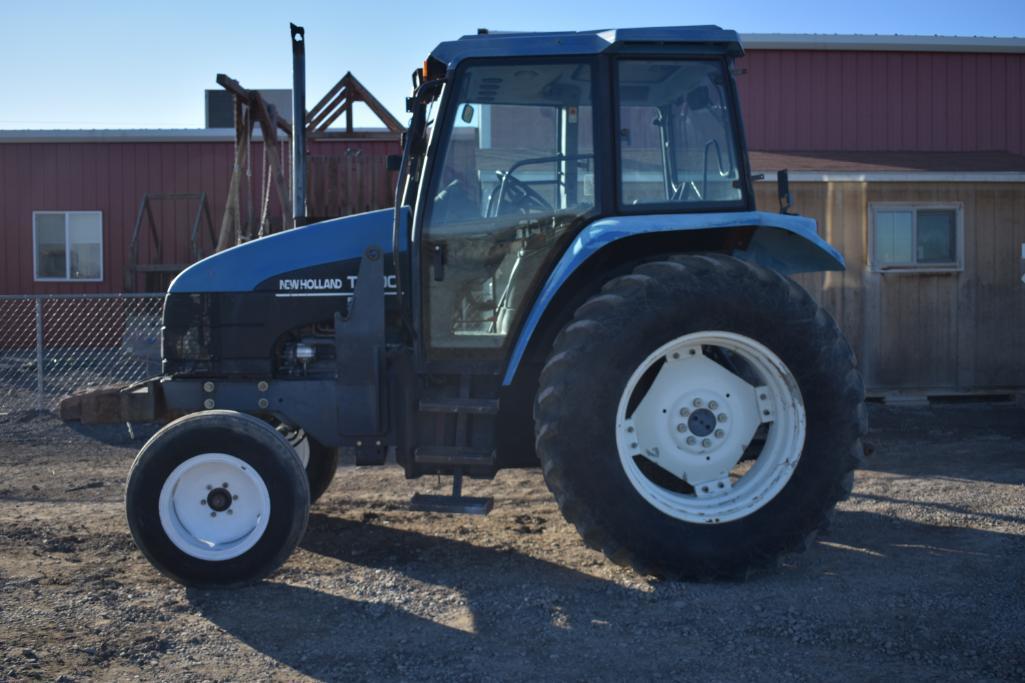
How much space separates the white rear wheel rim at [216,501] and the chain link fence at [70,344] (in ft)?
9.93

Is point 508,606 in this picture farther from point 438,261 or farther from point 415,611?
point 438,261

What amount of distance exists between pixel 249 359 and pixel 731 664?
2.87 metres

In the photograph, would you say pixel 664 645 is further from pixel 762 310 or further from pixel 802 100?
pixel 802 100

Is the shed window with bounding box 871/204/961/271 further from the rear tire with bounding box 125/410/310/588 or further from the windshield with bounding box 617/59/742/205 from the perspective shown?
the rear tire with bounding box 125/410/310/588

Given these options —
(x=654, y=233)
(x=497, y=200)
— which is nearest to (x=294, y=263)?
(x=497, y=200)

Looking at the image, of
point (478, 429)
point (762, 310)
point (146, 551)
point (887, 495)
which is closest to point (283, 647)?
point (146, 551)

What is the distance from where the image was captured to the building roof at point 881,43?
1388cm

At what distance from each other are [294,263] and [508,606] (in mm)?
2066

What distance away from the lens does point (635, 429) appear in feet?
16.2

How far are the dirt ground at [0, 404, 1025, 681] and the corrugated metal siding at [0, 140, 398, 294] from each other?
12562mm

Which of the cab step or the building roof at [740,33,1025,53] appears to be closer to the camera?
the cab step

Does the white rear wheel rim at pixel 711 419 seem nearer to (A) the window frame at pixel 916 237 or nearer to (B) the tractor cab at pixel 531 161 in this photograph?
(B) the tractor cab at pixel 531 161

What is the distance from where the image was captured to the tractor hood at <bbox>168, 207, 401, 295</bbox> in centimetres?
532

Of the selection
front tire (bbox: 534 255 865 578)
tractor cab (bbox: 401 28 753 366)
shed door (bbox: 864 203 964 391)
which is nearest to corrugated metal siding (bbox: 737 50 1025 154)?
shed door (bbox: 864 203 964 391)
